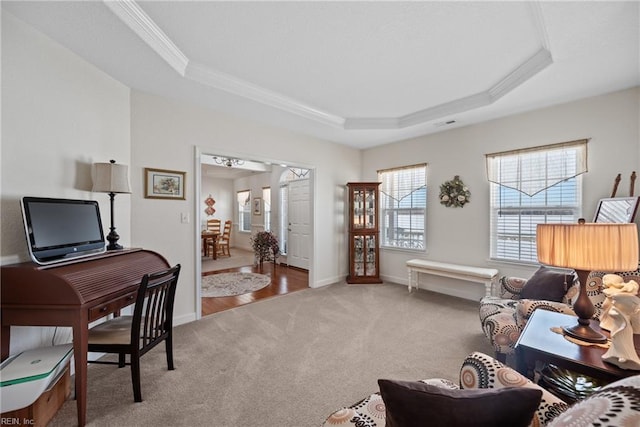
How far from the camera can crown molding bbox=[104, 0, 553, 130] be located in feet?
6.12

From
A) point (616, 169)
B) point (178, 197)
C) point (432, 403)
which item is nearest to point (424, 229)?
point (616, 169)

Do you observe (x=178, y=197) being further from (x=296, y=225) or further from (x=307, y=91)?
(x=296, y=225)

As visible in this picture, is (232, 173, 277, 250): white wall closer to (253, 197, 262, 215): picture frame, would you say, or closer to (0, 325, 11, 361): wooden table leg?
(253, 197, 262, 215): picture frame

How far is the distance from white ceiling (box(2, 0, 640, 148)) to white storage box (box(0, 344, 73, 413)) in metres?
2.21

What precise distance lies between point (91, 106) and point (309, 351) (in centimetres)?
296

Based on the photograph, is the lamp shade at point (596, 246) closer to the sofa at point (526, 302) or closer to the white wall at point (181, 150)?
the sofa at point (526, 302)

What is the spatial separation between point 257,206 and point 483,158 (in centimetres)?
608

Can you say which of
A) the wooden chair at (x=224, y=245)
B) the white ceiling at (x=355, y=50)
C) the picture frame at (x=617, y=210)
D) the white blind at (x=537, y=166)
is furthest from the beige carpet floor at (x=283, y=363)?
the wooden chair at (x=224, y=245)

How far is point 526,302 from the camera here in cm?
210

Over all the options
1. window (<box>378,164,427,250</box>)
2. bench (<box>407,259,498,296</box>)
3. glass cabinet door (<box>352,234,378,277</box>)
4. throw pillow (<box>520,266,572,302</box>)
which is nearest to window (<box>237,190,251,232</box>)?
glass cabinet door (<box>352,234,378,277</box>)

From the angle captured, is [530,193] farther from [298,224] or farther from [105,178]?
[105,178]

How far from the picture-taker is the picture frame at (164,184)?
2.87 metres

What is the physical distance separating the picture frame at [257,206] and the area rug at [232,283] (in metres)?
2.85

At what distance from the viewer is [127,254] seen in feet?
7.18
